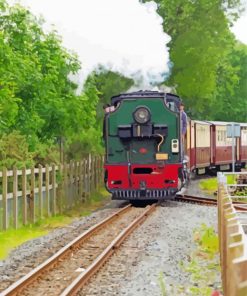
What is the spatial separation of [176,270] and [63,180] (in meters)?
10.1

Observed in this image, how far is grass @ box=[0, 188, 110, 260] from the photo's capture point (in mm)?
13188

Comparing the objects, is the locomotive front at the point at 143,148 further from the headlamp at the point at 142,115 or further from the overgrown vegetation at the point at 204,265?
the overgrown vegetation at the point at 204,265

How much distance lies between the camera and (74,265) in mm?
10562

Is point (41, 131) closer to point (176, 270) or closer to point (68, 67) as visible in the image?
point (68, 67)

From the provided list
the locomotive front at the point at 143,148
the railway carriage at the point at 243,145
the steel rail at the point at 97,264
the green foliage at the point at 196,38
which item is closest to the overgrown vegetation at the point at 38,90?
the locomotive front at the point at 143,148

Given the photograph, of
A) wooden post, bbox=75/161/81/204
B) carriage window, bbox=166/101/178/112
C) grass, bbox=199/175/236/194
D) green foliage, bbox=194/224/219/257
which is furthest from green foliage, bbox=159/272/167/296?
grass, bbox=199/175/236/194

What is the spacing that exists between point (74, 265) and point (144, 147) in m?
9.71

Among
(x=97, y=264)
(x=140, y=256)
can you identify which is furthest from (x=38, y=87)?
(x=97, y=264)

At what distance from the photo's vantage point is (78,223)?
16.7 metres

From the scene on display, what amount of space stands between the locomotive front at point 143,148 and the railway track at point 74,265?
4276mm

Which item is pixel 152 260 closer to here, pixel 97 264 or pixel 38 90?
pixel 97 264

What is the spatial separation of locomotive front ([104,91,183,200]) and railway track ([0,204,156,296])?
428 cm

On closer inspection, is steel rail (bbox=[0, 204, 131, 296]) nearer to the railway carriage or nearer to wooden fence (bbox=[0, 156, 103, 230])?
wooden fence (bbox=[0, 156, 103, 230])

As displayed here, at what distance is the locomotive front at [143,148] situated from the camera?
1978 centimetres
